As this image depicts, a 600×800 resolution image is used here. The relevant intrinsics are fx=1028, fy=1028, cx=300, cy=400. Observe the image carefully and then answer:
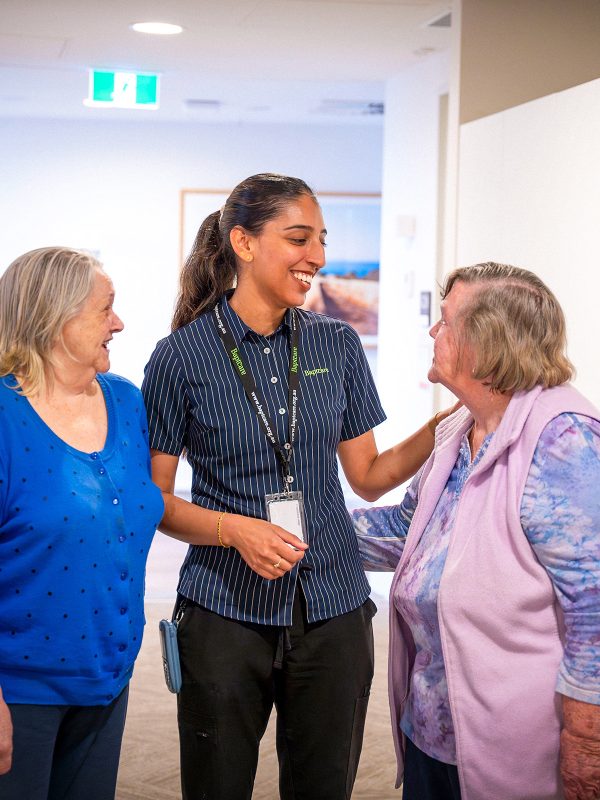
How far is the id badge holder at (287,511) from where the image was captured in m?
2.16

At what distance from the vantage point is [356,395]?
8.16 feet

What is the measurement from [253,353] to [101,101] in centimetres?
512

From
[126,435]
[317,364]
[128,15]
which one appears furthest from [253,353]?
[128,15]

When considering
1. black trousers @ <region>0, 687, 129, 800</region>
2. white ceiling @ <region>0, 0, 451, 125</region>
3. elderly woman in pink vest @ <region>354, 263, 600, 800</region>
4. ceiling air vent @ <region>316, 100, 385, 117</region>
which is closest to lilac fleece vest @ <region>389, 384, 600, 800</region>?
elderly woman in pink vest @ <region>354, 263, 600, 800</region>

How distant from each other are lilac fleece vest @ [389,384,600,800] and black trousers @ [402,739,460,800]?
3.1 inches

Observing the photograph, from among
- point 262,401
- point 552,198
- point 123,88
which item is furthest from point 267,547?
point 123,88

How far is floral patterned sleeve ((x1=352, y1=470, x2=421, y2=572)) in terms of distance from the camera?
241 centimetres

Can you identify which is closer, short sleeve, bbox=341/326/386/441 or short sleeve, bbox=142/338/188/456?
short sleeve, bbox=142/338/188/456

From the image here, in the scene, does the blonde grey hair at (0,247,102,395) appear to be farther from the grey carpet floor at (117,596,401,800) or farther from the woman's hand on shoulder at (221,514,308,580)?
the grey carpet floor at (117,596,401,800)

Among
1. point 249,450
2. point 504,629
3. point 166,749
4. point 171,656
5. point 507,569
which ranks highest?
point 249,450

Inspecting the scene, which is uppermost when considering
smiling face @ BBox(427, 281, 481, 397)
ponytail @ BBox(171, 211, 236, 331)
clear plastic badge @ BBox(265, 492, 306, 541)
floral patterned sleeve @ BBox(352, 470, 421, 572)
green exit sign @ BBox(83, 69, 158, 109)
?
green exit sign @ BBox(83, 69, 158, 109)

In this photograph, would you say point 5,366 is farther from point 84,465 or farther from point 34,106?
point 34,106

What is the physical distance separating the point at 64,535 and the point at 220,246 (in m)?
0.88

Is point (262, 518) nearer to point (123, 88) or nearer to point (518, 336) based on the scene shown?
point (518, 336)
